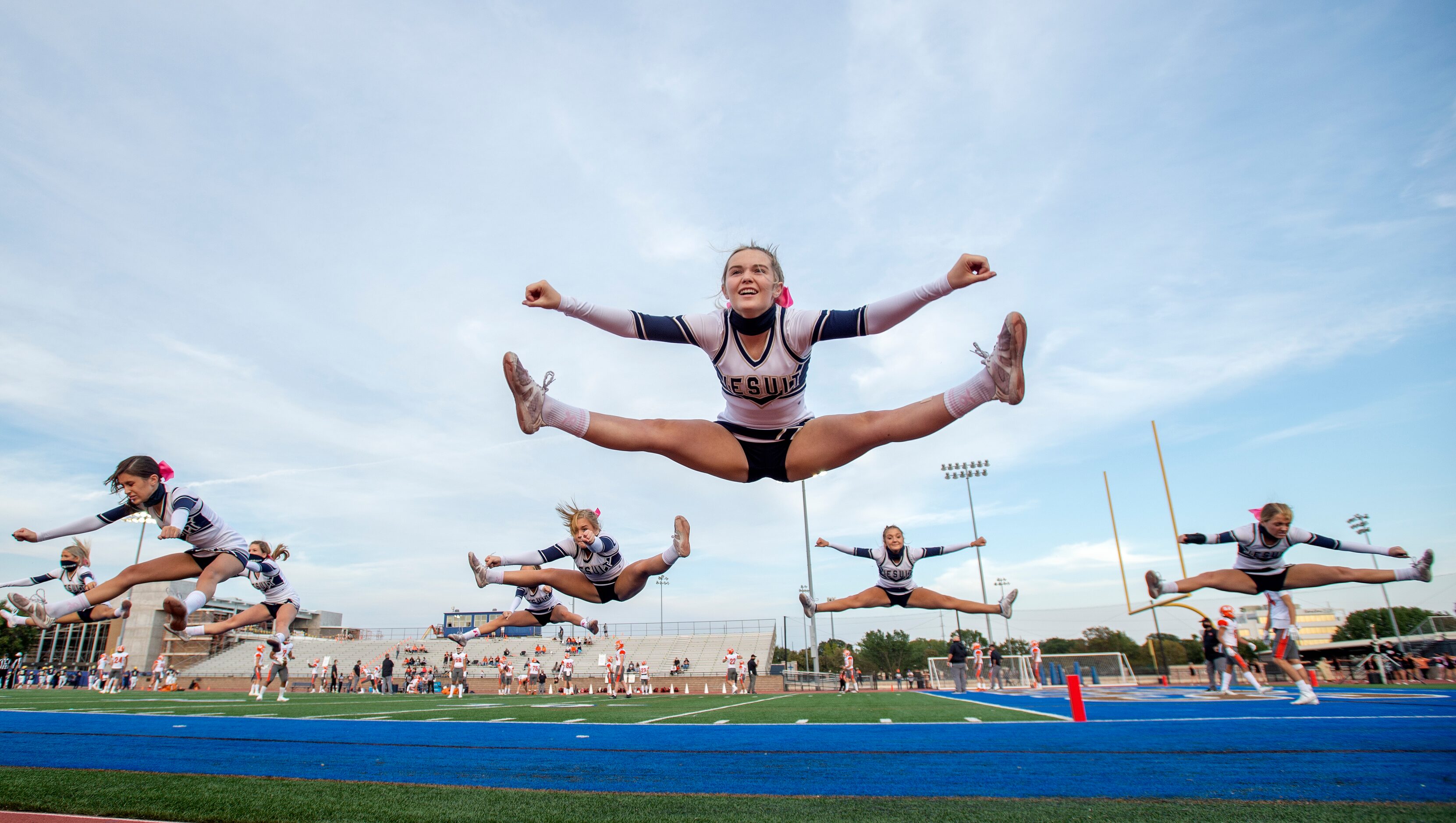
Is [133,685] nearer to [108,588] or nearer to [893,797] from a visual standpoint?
[108,588]

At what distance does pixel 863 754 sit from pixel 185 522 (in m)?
7.04

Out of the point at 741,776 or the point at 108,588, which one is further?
the point at 108,588

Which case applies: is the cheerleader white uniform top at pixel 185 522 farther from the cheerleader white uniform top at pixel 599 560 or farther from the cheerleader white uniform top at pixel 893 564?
the cheerleader white uniform top at pixel 893 564

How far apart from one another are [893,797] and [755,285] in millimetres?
3201

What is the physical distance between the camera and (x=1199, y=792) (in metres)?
4.05

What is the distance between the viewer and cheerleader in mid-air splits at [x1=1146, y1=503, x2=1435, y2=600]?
332 inches

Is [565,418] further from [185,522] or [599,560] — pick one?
[185,522]

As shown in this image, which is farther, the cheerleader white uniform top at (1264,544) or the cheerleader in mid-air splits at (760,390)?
the cheerleader white uniform top at (1264,544)

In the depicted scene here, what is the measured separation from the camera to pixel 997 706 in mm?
12445

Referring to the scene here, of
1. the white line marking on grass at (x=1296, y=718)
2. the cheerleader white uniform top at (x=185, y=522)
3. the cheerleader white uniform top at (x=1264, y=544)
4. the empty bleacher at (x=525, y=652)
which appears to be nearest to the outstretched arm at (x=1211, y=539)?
the cheerleader white uniform top at (x=1264, y=544)

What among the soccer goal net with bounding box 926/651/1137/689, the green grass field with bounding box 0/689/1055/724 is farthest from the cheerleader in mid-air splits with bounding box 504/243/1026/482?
the soccer goal net with bounding box 926/651/1137/689

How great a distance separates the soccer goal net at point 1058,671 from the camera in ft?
90.1

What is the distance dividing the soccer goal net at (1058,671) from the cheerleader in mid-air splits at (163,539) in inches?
1013

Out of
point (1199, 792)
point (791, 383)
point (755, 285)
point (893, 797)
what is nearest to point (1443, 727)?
point (1199, 792)
